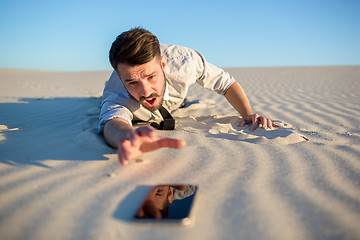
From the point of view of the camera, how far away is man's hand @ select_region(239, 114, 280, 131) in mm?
2203

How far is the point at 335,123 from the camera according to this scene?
254 cm

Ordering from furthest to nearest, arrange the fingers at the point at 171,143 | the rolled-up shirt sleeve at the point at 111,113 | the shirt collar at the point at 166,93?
the shirt collar at the point at 166,93
the rolled-up shirt sleeve at the point at 111,113
the fingers at the point at 171,143

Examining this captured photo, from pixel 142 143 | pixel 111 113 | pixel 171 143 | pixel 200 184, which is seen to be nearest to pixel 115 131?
pixel 111 113

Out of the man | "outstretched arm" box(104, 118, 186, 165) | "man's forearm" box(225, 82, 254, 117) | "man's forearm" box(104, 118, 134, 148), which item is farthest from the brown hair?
"man's forearm" box(225, 82, 254, 117)

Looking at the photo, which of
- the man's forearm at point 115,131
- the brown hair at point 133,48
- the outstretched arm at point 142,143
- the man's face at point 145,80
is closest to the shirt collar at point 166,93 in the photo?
the man's face at point 145,80

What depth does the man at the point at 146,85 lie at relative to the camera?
4.90 ft

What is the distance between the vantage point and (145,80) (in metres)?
1.94

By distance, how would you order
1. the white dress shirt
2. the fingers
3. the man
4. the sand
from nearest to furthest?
the sand, the fingers, the man, the white dress shirt

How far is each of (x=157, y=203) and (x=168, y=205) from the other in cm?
5

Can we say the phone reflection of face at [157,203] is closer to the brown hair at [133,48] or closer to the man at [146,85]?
the man at [146,85]

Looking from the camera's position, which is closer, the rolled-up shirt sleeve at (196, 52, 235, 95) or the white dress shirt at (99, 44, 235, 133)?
the white dress shirt at (99, 44, 235, 133)

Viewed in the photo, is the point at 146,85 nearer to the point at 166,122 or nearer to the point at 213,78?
the point at 166,122

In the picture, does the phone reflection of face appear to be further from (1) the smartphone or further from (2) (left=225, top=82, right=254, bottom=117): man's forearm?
(2) (left=225, top=82, right=254, bottom=117): man's forearm

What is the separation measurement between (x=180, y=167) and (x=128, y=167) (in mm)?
290
